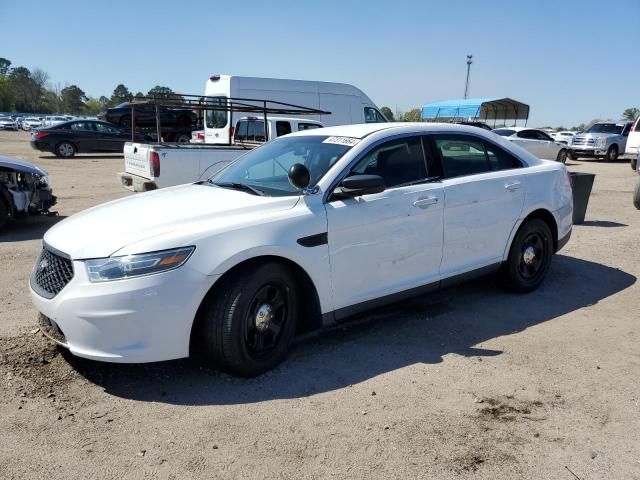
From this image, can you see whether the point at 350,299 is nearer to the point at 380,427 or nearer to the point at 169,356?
the point at 380,427

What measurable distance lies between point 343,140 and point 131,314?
7.13 feet

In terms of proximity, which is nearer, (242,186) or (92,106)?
(242,186)

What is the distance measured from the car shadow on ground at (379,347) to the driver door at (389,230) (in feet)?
1.36

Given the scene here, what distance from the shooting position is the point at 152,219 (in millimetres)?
3676

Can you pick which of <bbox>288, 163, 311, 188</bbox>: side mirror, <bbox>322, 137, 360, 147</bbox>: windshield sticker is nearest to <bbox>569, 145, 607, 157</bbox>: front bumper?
<bbox>322, 137, 360, 147</bbox>: windshield sticker

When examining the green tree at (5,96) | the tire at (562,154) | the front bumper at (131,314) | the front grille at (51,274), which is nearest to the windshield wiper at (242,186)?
the front bumper at (131,314)

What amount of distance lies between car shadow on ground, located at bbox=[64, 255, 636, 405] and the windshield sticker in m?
1.54

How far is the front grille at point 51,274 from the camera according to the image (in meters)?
3.46

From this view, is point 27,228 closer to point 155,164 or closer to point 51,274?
point 155,164

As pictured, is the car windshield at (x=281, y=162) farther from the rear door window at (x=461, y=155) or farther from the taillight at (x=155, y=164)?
the taillight at (x=155, y=164)

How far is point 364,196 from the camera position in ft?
13.6

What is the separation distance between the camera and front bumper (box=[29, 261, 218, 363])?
10.6 feet

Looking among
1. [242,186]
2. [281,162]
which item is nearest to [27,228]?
→ [242,186]

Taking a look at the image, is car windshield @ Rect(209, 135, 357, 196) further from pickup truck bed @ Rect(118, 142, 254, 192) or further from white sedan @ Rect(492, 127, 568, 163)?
white sedan @ Rect(492, 127, 568, 163)
